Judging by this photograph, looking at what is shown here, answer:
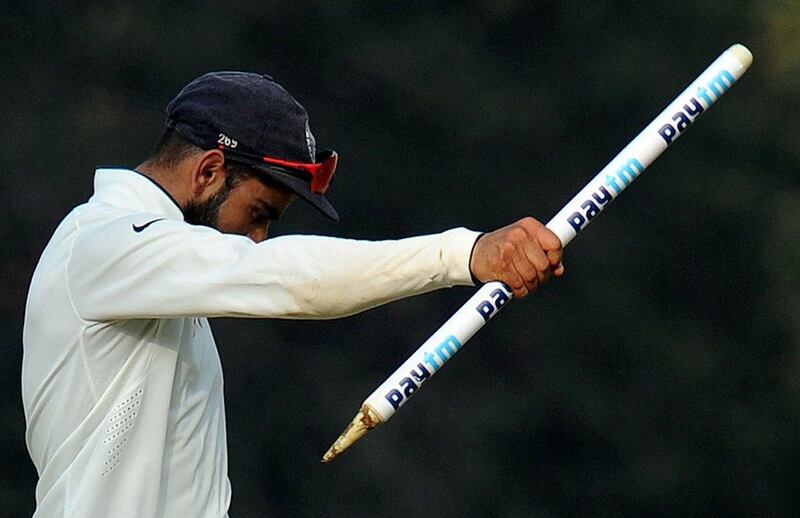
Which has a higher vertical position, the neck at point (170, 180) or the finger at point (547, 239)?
the finger at point (547, 239)

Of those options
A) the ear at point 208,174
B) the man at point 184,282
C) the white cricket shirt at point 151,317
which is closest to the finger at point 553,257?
the man at point 184,282

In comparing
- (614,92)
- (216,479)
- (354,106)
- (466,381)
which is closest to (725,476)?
(466,381)

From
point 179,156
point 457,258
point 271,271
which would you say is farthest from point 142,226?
point 457,258

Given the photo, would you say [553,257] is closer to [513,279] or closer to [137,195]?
[513,279]

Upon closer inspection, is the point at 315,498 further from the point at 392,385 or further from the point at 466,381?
the point at 392,385

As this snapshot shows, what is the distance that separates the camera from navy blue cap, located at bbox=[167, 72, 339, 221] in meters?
2.79

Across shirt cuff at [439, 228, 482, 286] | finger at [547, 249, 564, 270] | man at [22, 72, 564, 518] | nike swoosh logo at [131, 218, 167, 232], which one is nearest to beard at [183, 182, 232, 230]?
man at [22, 72, 564, 518]

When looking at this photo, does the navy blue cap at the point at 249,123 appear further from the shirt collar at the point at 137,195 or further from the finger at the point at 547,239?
the finger at the point at 547,239

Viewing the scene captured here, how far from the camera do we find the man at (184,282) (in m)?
2.38

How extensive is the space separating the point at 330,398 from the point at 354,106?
103 cm

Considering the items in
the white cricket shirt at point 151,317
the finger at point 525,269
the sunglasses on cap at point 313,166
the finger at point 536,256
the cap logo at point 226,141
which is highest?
the finger at point 536,256

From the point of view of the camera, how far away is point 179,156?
111 inches

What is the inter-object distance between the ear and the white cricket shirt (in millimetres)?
55

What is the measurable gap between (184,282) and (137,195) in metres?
0.36
